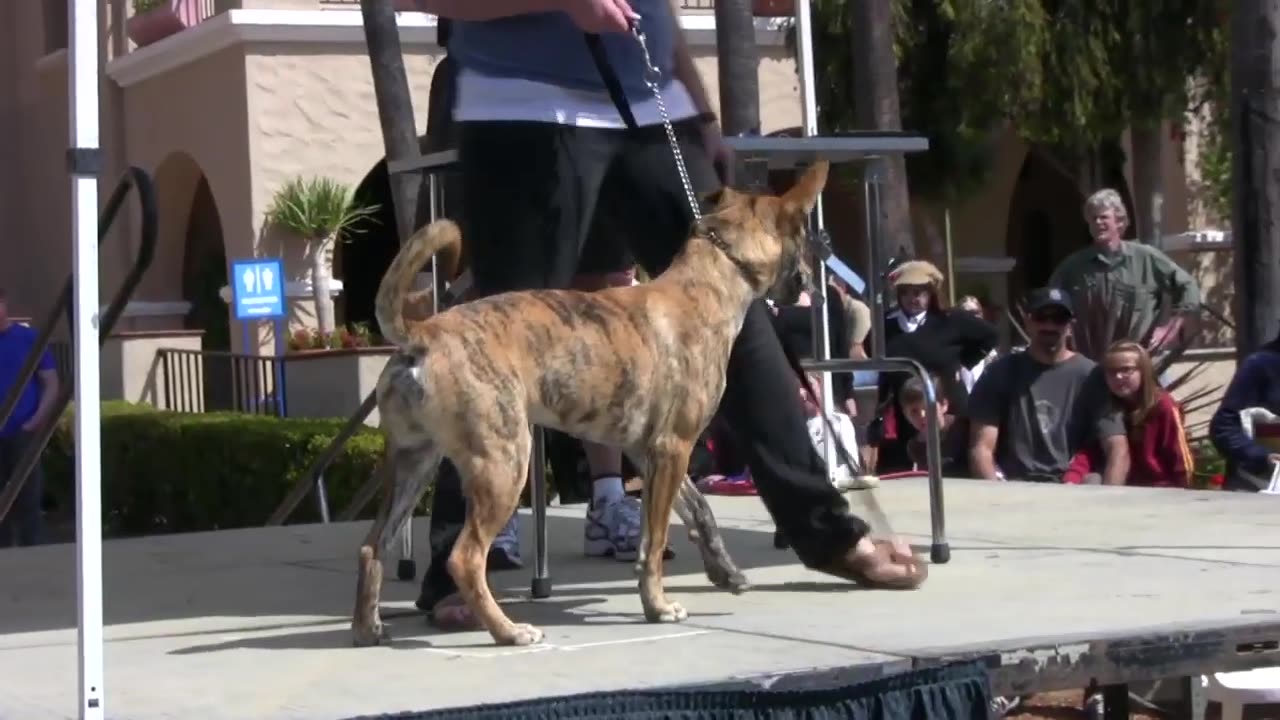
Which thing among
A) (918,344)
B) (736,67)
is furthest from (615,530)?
(736,67)

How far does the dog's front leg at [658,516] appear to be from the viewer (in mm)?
4941

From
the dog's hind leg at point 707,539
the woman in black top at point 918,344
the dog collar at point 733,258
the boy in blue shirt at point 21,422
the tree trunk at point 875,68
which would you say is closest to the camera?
the dog collar at point 733,258

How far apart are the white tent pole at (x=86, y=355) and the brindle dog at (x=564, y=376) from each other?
2.67 feet

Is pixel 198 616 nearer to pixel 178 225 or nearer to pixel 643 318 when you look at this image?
pixel 643 318

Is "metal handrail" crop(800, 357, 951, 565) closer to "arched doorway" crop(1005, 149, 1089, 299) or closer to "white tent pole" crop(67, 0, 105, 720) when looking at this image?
"white tent pole" crop(67, 0, 105, 720)

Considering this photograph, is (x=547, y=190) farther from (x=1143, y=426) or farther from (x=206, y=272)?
(x=206, y=272)

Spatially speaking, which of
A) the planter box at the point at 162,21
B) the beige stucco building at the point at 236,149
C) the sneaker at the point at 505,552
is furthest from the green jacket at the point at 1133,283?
the planter box at the point at 162,21

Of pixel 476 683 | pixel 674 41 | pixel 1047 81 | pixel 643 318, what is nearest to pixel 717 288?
pixel 643 318

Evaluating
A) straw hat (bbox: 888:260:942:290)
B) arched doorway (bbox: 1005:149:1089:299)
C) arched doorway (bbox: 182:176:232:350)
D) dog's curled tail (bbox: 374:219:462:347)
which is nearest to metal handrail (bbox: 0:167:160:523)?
dog's curled tail (bbox: 374:219:462:347)

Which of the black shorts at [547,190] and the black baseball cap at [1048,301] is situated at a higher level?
the black shorts at [547,190]

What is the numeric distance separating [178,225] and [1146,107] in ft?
32.9

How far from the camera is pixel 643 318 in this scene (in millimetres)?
4938

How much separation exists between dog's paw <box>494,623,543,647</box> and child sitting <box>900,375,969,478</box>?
16.7ft

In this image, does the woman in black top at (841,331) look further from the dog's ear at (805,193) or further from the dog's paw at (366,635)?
the dog's paw at (366,635)
